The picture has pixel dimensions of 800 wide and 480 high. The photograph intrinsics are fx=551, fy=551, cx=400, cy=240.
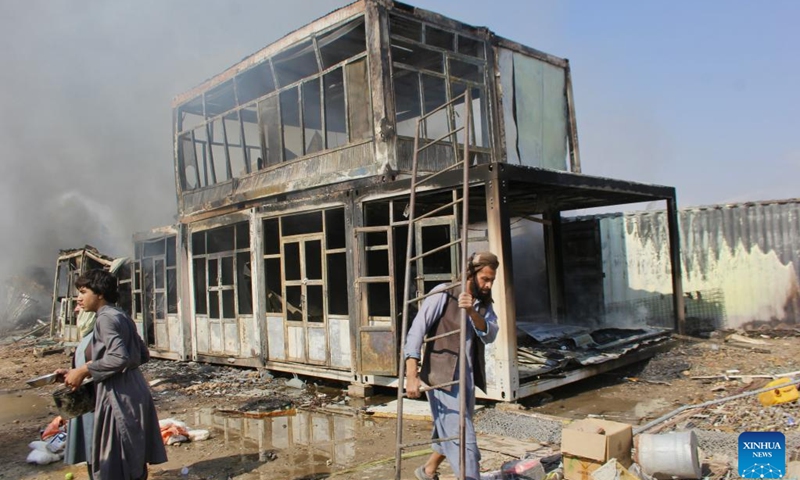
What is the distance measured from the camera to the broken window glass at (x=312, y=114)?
11469mm

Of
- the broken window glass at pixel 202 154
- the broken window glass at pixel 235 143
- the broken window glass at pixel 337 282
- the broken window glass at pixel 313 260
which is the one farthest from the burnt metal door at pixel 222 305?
the broken window glass at pixel 202 154

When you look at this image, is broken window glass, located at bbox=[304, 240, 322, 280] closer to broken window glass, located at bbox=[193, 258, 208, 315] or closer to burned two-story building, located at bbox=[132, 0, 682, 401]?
burned two-story building, located at bbox=[132, 0, 682, 401]

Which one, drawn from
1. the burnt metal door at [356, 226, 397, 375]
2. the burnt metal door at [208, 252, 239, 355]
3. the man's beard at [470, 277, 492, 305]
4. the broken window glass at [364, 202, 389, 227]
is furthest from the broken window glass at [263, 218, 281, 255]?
the man's beard at [470, 277, 492, 305]

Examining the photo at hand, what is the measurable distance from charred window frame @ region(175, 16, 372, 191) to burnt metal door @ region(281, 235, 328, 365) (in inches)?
85.0

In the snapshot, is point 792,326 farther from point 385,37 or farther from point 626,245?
point 385,37

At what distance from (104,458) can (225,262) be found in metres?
8.38

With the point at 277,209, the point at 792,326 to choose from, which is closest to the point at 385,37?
the point at 277,209

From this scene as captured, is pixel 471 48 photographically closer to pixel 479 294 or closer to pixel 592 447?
pixel 479 294

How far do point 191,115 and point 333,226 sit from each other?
7.18m

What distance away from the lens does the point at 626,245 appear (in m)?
13.4

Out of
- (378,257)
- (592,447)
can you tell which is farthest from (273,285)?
(592,447)

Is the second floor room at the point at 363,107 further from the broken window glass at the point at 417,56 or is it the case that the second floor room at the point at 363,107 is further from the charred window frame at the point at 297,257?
the charred window frame at the point at 297,257

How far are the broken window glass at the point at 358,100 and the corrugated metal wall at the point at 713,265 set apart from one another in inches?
246

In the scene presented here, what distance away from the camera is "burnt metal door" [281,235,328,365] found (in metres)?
9.20
